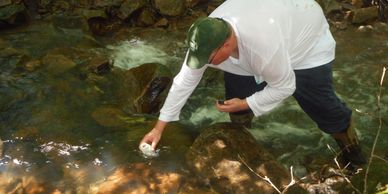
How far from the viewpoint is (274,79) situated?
304 centimetres

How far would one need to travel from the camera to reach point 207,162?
12.2 ft

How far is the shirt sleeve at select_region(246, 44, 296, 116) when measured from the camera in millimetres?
2885

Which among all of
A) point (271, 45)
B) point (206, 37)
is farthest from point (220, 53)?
point (271, 45)

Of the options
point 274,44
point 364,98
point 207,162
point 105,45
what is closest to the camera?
point 274,44

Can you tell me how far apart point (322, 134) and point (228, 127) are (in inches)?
65.4

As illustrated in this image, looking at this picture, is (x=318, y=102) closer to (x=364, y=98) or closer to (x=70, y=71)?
(x=364, y=98)

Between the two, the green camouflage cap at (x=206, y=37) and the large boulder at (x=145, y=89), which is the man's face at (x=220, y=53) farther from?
the large boulder at (x=145, y=89)

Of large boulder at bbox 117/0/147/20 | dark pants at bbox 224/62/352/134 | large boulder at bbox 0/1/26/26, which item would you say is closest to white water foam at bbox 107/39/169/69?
large boulder at bbox 117/0/147/20

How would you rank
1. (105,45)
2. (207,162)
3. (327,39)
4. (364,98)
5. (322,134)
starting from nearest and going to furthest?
(327,39) → (207,162) → (322,134) → (364,98) → (105,45)

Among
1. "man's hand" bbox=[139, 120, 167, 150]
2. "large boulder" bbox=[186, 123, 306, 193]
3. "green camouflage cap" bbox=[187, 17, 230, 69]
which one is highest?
"green camouflage cap" bbox=[187, 17, 230, 69]

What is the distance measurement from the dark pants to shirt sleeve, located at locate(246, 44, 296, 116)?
1.13 feet

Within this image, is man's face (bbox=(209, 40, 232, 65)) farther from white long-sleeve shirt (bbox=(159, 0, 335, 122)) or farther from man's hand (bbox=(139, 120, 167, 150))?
man's hand (bbox=(139, 120, 167, 150))

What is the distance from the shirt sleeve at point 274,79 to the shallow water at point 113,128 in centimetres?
97

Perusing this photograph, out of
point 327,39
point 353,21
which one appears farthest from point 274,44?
point 353,21
